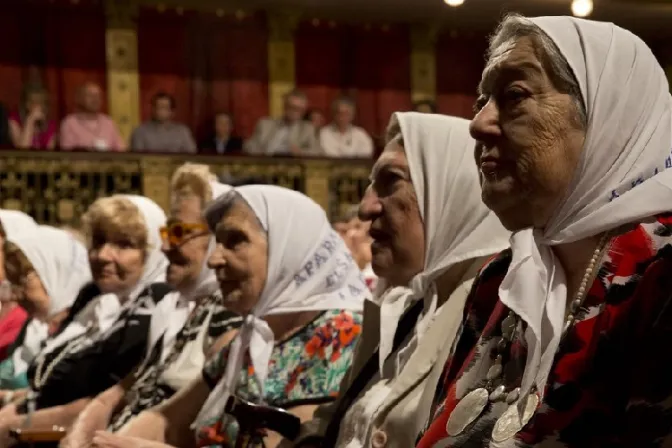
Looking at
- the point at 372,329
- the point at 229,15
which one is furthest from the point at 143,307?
the point at 229,15

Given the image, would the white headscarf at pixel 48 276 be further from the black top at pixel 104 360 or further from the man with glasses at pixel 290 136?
the man with glasses at pixel 290 136

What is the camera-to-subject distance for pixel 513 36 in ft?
5.10

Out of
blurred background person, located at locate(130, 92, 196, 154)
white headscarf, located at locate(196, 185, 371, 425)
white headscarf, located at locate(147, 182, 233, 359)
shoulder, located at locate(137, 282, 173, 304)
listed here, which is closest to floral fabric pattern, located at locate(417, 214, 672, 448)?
white headscarf, located at locate(196, 185, 371, 425)

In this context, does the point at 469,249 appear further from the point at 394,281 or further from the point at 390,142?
the point at 390,142

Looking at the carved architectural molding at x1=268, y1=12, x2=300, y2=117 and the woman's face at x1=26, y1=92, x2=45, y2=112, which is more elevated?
the carved architectural molding at x1=268, y1=12, x2=300, y2=117

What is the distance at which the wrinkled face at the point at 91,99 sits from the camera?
29.4 feet

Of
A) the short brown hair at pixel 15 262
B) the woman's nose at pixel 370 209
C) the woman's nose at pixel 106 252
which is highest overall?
the woman's nose at pixel 370 209

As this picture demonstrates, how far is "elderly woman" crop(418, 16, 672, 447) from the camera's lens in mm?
1295

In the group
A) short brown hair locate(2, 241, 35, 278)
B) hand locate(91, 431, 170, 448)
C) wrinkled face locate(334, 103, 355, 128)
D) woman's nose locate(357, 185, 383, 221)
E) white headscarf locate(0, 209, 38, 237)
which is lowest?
hand locate(91, 431, 170, 448)

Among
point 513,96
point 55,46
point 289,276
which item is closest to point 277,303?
point 289,276

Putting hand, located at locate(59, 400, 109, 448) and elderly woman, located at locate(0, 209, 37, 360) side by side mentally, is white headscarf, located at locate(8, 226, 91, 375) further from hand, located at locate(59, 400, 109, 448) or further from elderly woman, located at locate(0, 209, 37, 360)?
hand, located at locate(59, 400, 109, 448)

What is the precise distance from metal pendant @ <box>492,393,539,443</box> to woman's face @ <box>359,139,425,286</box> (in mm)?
853

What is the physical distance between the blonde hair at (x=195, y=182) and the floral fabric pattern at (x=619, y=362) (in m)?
2.36

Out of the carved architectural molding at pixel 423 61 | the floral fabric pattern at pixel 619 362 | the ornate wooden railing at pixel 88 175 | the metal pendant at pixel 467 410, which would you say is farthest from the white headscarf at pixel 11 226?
the carved architectural molding at pixel 423 61
